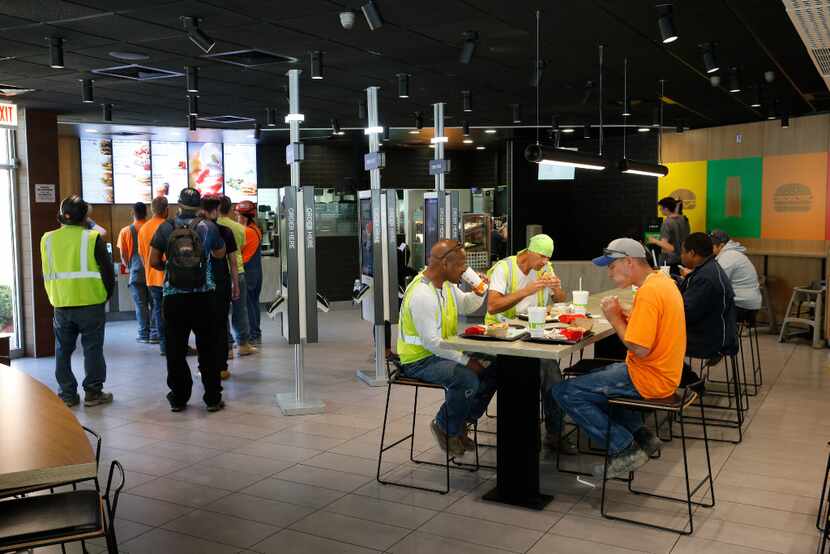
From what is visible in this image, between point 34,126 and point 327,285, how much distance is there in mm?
5881

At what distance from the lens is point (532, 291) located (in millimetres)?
5363

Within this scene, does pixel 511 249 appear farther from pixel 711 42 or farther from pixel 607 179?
pixel 711 42

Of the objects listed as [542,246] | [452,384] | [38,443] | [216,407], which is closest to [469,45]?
[542,246]

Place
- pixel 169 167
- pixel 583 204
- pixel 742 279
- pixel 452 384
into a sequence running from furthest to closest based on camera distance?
pixel 583 204
pixel 169 167
pixel 742 279
pixel 452 384

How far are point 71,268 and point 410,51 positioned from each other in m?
3.56

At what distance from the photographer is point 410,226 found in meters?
14.2

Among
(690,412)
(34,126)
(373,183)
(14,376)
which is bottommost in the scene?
(690,412)

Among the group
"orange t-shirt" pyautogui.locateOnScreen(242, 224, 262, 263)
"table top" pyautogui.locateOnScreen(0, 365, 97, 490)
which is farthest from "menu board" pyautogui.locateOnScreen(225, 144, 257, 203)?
"table top" pyautogui.locateOnScreen(0, 365, 97, 490)

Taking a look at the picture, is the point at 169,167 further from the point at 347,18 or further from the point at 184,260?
the point at 347,18

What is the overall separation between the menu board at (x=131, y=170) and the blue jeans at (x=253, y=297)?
14.5 feet

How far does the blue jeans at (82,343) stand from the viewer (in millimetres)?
6688

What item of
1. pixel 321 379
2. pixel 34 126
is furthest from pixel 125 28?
pixel 34 126

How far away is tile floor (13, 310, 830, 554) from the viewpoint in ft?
13.1

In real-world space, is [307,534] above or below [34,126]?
below
